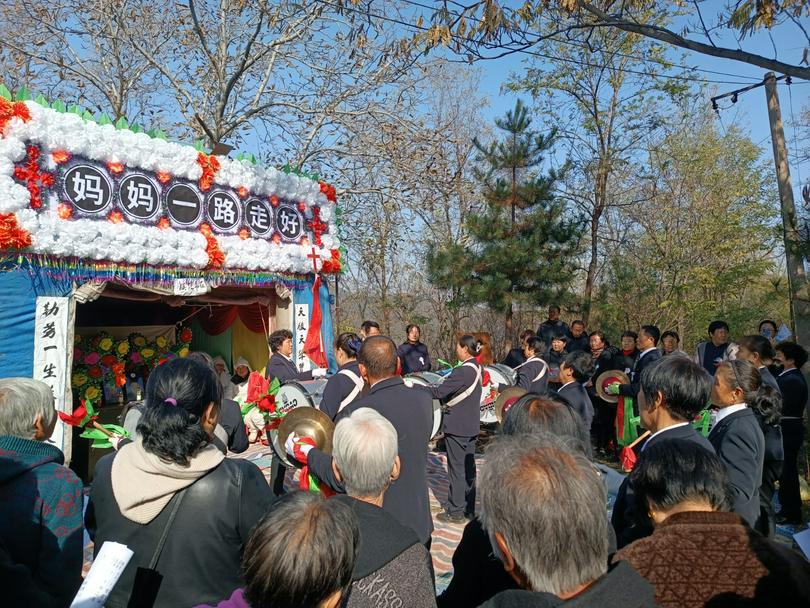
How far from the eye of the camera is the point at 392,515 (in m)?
2.02

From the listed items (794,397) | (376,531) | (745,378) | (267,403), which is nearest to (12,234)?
(267,403)

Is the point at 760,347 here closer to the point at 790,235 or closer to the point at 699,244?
the point at 790,235

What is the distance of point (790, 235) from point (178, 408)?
649 cm

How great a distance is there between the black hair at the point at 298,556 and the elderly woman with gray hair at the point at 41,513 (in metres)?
0.90

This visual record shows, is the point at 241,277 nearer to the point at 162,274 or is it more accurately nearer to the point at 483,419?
the point at 162,274

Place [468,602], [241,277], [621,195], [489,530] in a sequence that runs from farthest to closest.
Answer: [621,195] → [241,277] → [468,602] → [489,530]

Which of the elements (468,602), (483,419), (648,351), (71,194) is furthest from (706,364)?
(71,194)

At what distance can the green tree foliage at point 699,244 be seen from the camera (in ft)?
44.2

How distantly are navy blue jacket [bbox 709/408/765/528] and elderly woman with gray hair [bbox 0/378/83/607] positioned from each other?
2.58 meters

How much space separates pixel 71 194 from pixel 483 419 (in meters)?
5.81

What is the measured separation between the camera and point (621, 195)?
16766mm

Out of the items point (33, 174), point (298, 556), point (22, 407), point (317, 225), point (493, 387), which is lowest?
point (493, 387)

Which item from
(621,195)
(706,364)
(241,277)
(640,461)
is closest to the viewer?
(640,461)

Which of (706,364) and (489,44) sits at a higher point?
(489,44)
